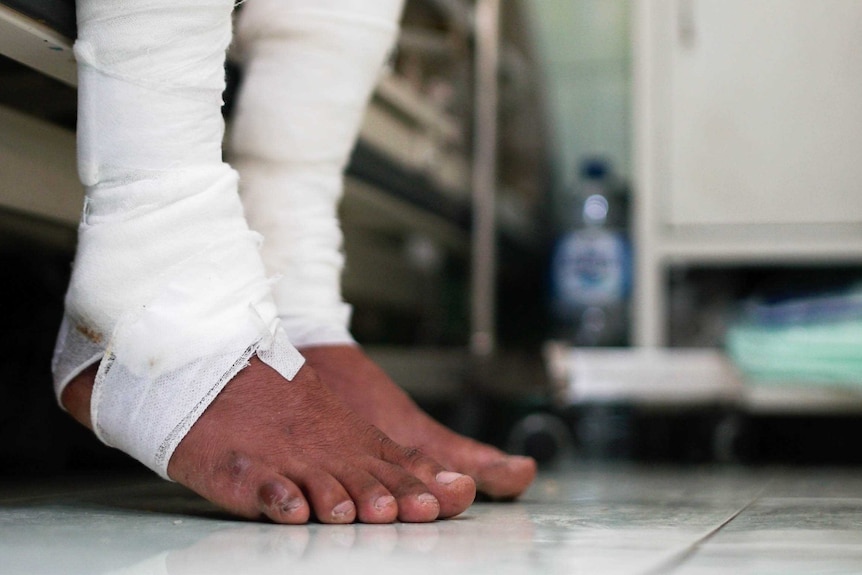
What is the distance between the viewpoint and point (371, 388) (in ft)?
2.84

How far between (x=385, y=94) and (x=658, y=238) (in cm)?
59

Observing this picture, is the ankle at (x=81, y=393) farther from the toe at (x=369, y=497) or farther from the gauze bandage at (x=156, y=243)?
the toe at (x=369, y=497)

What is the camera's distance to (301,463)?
2.17 feet

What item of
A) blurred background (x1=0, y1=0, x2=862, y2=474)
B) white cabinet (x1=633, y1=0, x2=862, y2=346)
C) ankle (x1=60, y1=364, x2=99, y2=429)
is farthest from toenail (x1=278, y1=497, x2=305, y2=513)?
white cabinet (x1=633, y1=0, x2=862, y2=346)

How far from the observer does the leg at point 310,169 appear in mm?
867

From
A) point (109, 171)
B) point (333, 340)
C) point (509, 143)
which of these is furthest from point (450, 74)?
point (109, 171)

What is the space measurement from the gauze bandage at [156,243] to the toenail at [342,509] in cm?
11

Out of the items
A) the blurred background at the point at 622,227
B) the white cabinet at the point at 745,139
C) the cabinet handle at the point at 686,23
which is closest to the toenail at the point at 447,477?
the blurred background at the point at 622,227

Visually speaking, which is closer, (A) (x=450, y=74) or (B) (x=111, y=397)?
(B) (x=111, y=397)

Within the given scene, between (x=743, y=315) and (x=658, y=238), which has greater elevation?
(x=658, y=238)

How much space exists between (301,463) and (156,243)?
0.56 ft

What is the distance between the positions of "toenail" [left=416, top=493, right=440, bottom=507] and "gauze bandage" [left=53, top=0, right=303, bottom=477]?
0.42ft

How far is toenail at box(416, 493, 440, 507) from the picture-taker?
2.11ft

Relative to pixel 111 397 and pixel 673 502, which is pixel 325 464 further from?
pixel 673 502
